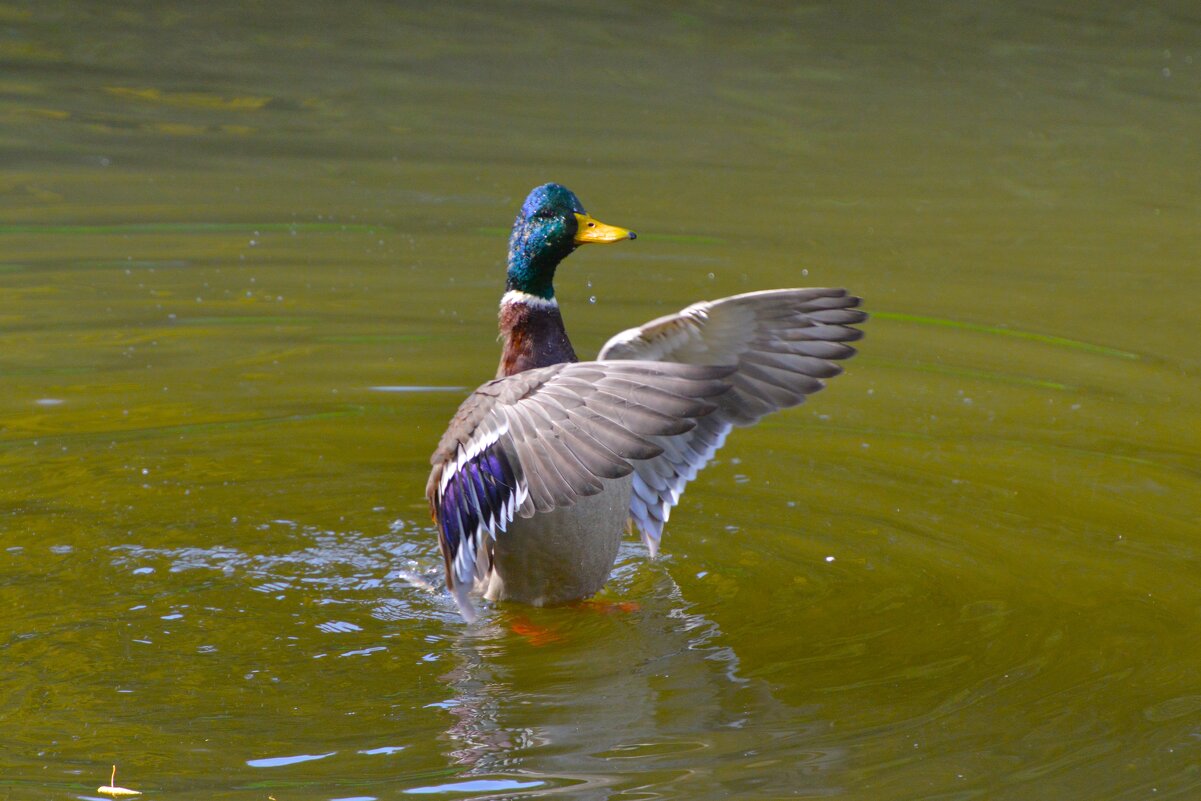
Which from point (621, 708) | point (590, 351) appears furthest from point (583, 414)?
point (590, 351)

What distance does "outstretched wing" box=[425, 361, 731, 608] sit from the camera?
477 cm

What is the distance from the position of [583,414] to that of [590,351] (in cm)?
341

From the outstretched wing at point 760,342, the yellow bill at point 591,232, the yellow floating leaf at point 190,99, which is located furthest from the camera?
the yellow floating leaf at point 190,99

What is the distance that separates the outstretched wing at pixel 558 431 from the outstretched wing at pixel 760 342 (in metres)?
0.62

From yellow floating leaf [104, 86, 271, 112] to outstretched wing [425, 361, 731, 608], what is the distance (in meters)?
8.44

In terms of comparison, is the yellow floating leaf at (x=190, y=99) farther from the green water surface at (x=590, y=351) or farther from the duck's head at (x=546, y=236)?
the duck's head at (x=546, y=236)

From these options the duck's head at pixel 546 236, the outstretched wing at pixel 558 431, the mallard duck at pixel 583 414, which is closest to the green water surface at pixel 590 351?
the mallard duck at pixel 583 414

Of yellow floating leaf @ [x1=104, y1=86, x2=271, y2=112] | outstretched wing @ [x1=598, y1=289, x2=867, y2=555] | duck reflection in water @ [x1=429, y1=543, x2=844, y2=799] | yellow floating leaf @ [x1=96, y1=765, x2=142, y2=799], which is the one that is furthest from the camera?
yellow floating leaf @ [x1=104, y1=86, x2=271, y2=112]

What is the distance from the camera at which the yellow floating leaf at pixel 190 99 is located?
13242 mm

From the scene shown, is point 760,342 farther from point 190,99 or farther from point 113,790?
point 190,99

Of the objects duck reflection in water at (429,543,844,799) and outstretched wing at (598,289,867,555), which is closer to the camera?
duck reflection in water at (429,543,844,799)

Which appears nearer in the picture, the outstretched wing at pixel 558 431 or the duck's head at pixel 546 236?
the outstretched wing at pixel 558 431

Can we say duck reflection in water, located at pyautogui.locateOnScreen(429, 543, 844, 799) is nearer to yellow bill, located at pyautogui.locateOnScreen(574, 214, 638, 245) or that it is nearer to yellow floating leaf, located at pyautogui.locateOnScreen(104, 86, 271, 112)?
yellow bill, located at pyautogui.locateOnScreen(574, 214, 638, 245)

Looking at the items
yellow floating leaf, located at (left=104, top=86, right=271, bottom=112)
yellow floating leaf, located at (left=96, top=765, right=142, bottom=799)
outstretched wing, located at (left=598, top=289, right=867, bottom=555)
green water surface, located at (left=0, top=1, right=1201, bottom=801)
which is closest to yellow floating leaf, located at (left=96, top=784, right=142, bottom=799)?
yellow floating leaf, located at (left=96, top=765, right=142, bottom=799)
